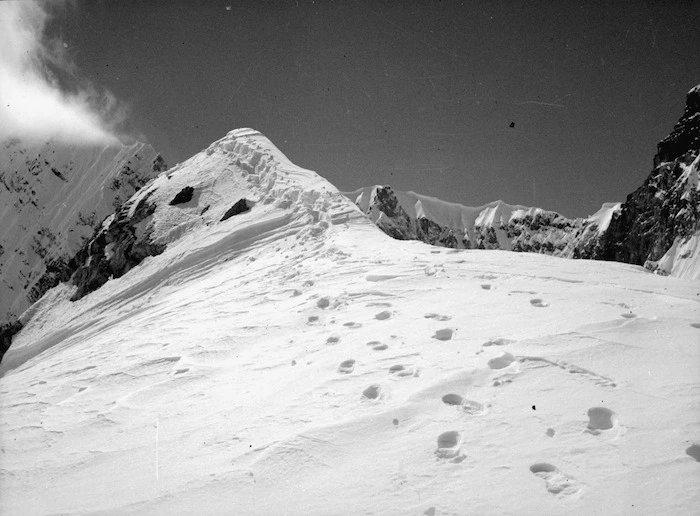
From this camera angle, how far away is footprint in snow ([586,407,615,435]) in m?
3.48

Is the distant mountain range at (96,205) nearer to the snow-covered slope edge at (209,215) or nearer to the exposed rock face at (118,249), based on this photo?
the exposed rock face at (118,249)

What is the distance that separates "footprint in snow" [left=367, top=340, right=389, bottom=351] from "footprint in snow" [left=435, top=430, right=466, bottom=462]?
76.0 inches

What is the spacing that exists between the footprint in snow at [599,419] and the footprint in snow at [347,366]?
7.73 feet

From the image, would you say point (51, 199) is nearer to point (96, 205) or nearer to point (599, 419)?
point (96, 205)

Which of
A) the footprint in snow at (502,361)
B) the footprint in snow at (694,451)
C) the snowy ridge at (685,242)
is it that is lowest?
the footprint in snow at (694,451)

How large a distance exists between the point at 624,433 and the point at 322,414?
2404 millimetres

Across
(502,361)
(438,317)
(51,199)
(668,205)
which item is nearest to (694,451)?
(502,361)

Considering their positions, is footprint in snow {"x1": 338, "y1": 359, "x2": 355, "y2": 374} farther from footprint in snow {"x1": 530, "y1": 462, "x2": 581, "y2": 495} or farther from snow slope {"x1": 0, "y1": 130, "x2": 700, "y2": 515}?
footprint in snow {"x1": 530, "y1": 462, "x2": 581, "y2": 495}

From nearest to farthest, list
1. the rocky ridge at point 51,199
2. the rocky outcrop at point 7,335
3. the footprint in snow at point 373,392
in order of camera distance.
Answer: the footprint in snow at point 373,392 → the rocky outcrop at point 7,335 → the rocky ridge at point 51,199

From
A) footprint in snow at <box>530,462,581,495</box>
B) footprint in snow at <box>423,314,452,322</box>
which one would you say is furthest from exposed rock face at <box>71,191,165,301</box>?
footprint in snow at <box>530,462,581,495</box>

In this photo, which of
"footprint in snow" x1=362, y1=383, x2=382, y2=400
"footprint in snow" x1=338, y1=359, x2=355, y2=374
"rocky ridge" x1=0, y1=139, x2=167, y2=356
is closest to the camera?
"footprint in snow" x1=362, y1=383, x2=382, y2=400

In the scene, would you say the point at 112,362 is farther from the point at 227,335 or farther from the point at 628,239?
the point at 628,239

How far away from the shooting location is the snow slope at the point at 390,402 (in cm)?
312

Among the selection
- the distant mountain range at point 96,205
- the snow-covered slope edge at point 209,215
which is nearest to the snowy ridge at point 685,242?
the distant mountain range at point 96,205
